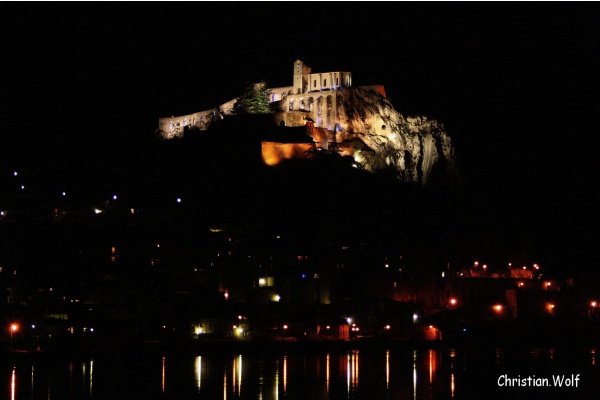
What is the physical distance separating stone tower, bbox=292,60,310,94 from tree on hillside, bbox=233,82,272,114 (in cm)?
257

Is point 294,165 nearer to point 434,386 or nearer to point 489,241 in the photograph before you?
point 489,241

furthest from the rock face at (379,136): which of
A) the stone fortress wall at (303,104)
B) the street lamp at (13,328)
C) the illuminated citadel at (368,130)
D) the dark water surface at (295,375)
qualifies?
the street lamp at (13,328)

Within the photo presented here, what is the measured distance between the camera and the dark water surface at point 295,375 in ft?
80.3

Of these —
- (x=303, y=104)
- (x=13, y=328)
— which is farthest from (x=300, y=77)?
(x=13, y=328)

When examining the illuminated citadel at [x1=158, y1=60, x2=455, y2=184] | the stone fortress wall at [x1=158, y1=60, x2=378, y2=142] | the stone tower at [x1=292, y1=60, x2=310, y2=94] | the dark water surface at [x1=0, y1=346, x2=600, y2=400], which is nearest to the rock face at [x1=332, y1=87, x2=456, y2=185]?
the illuminated citadel at [x1=158, y1=60, x2=455, y2=184]

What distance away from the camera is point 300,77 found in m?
62.5

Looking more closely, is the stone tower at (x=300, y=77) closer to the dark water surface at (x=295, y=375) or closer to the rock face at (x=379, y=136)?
the rock face at (x=379, y=136)

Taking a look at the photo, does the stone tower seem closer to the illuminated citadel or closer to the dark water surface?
the illuminated citadel

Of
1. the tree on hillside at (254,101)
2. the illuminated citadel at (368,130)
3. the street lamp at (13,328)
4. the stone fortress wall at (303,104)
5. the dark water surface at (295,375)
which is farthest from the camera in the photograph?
the tree on hillside at (254,101)

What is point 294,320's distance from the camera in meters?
36.6

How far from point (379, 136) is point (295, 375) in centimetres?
3360

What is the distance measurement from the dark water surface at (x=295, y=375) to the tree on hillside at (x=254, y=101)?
101 ft

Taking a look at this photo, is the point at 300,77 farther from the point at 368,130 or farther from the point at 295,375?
the point at 295,375

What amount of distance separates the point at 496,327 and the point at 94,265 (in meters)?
21.4
